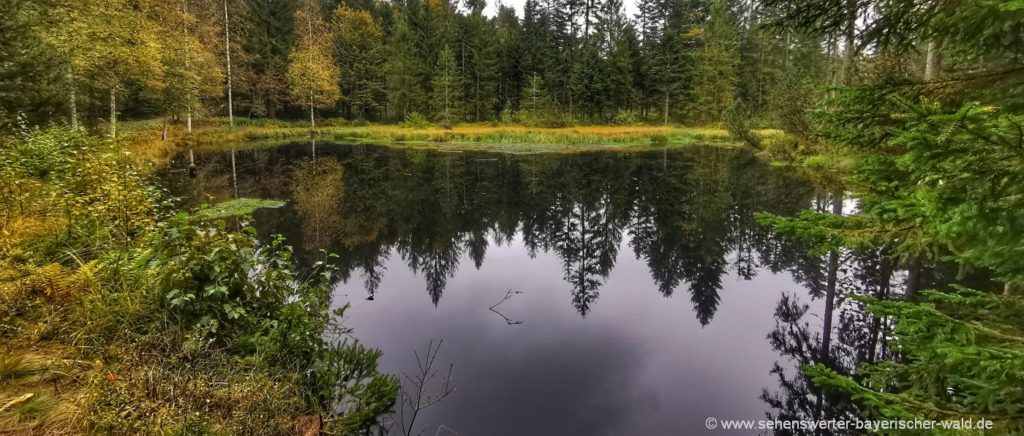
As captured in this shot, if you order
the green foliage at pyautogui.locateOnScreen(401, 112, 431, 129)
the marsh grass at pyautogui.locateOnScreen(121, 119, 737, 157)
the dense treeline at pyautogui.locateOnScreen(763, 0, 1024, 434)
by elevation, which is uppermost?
the green foliage at pyautogui.locateOnScreen(401, 112, 431, 129)

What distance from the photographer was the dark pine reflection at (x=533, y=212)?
1093 cm

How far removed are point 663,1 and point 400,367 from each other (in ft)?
223

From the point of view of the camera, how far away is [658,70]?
54.1 meters

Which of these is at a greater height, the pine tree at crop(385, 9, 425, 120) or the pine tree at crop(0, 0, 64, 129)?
the pine tree at crop(385, 9, 425, 120)

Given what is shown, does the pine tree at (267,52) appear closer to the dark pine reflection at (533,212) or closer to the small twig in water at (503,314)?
the dark pine reflection at (533,212)

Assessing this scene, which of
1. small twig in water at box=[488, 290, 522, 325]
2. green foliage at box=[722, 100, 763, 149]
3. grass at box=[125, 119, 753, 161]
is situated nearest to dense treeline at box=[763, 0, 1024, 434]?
small twig in water at box=[488, 290, 522, 325]

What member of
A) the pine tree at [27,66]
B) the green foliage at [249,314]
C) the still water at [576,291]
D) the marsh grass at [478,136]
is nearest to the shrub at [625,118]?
the marsh grass at [478,136]

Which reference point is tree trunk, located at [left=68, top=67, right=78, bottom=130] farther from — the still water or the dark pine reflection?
the dark pine reflection

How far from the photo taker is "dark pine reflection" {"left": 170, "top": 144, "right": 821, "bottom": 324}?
10930mm

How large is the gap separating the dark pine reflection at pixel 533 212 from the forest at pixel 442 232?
130mm

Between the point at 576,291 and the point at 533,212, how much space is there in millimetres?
7140

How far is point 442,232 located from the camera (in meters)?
13.8

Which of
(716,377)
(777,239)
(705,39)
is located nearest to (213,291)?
(716,377)

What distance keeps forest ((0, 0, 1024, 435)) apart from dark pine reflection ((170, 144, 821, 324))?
0.43ft
